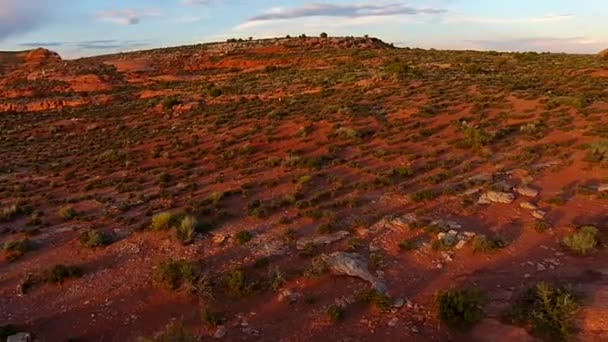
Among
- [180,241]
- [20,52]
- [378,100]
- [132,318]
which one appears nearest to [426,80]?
[378,100]

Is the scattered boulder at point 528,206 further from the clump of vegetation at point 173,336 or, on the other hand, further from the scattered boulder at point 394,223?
the clump of vegetation at point 173,336

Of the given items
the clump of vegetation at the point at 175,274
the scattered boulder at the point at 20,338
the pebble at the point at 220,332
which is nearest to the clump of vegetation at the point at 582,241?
the pebble at the point at 220,332

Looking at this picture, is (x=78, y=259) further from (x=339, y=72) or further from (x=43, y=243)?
(x=339, y=72)

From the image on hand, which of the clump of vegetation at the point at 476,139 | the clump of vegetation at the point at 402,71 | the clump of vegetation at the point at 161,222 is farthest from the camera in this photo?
the clump of vegetation at the point at 402,71

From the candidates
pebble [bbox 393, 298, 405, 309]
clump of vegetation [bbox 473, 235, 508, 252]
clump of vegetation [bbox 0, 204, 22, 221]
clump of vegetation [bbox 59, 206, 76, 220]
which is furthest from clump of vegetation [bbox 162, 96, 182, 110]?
pebble [bbox 393, 298, 405, 309]

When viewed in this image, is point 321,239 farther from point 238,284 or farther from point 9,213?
point 9,213

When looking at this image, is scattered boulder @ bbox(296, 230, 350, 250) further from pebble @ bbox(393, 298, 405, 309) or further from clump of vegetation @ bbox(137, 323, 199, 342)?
clump of vegetation @ bbox(137, 323, 199, 342)
